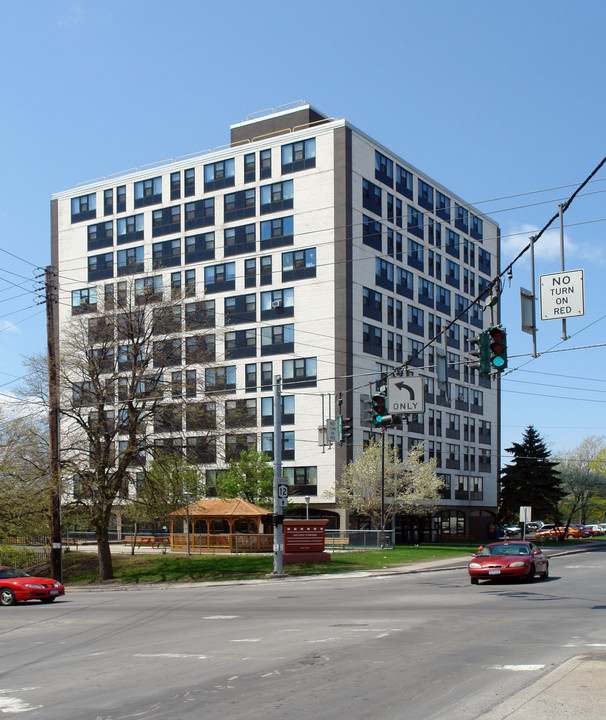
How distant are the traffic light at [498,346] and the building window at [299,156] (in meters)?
49.1

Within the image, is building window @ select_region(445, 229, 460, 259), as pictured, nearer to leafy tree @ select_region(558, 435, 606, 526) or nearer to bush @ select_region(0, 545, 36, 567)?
leafy tree @ select_region(558, 435, 606, 526)

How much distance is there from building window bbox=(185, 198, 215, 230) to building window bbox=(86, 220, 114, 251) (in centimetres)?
834

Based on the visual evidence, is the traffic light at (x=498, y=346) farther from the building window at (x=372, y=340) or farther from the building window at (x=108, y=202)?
the building window at (x=108, y=202)

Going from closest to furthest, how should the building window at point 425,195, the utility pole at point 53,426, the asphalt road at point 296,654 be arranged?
the asphalt road at point 296,654
the utility pole at point 53,426
the building window at point 425,195

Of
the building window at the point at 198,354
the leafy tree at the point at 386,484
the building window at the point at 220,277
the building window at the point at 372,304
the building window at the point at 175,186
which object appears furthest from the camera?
the building window at the point at 175,186

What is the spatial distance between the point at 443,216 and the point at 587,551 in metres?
33.7

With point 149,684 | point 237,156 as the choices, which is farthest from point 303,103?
point 149,684

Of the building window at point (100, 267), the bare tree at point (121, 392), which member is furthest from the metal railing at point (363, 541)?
the building window at point (100, 267)

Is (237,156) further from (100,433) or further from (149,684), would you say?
(149,684)

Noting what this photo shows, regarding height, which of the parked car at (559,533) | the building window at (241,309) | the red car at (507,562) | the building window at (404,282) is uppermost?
the building window at (404,282)

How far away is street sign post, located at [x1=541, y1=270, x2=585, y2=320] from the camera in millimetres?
15922

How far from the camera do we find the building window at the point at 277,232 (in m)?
65.6

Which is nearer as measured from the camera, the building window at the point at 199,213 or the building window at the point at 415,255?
the building window at the point at 199,213

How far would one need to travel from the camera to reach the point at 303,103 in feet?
222
